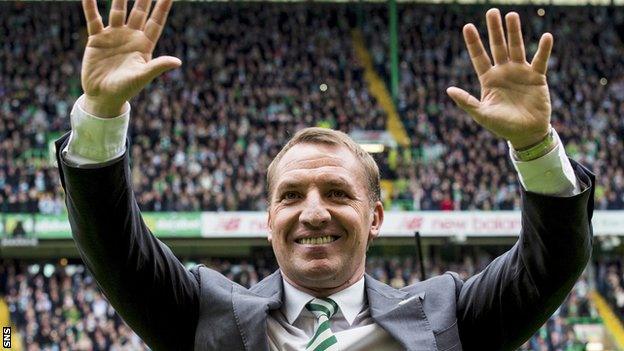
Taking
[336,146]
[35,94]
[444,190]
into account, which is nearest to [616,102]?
[444,190]

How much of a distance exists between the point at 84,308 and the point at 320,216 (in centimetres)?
1807

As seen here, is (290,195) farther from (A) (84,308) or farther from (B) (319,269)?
(A) (84,308)

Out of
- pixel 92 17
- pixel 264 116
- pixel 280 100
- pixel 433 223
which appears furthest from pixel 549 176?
pixel 280 100

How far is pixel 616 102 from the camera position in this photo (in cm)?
3117

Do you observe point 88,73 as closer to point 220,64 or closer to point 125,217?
point 125,217

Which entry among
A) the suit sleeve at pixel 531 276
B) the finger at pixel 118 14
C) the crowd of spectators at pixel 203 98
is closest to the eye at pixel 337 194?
the suit sleeve at pixel 531 276

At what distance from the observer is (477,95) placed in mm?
32375

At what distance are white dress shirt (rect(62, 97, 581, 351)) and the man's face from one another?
0.26ft

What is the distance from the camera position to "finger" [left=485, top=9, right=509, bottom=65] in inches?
129

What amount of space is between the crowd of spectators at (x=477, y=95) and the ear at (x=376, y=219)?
863 inches

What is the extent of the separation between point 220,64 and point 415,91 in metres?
5.51

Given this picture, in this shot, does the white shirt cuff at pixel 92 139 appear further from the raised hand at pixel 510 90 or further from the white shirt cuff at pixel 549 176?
the white shirt cuff at pixel 549 176

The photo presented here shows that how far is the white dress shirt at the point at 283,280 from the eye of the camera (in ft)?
10.5

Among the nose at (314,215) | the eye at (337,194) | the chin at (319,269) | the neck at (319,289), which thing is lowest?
the neck at (319,289)
